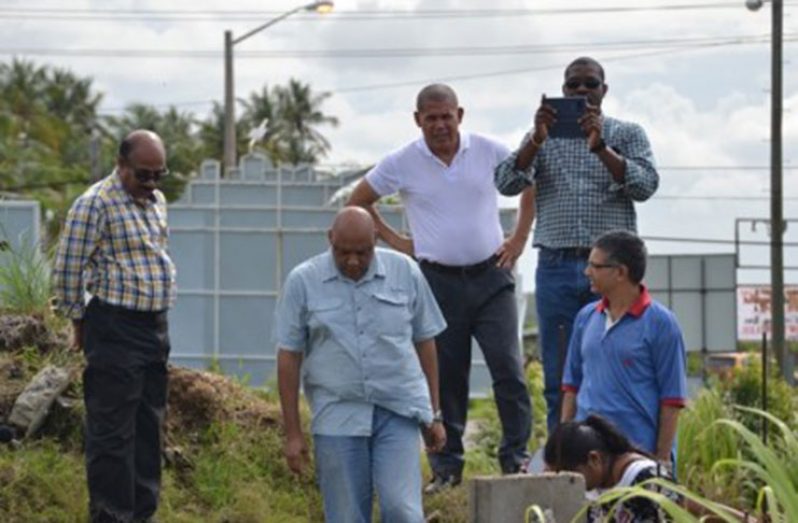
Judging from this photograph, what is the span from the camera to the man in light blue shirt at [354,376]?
6863 mm

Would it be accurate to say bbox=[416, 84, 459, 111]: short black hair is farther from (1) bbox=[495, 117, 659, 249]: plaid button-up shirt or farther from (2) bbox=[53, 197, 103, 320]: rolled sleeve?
(2) bbox=[53, 197, 103, 320]: rolled sleeve

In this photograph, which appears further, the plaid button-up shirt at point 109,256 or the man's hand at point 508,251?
the man's hand at point 508,251

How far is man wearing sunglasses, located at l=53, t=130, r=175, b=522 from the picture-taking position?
7594 mm

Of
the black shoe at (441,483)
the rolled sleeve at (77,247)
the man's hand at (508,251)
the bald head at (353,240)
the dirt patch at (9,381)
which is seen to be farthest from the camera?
the dirt patch at (9,381)

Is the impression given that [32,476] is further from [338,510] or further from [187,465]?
[338,510]

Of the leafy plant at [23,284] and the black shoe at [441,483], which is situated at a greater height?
the leafy plant at [23,284]

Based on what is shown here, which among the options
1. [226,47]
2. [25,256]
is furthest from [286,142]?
[25,256]

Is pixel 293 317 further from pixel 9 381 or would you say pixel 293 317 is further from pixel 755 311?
pixel 755 311

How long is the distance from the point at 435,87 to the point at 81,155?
51.9 meters

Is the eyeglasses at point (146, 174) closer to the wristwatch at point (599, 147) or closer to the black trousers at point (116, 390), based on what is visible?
the black trousers at point (116, 390)

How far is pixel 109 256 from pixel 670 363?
7.94 feet

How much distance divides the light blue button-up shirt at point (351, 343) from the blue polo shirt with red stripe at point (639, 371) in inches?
27.4

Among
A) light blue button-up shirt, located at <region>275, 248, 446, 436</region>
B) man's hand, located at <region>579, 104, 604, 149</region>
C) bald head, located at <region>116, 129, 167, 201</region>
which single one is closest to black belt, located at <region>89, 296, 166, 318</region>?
bald head, located at <region>116, 129, 167, 201</region>

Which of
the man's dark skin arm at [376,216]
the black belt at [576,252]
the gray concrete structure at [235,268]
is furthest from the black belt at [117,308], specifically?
the gray concrete structure at [235,268]
